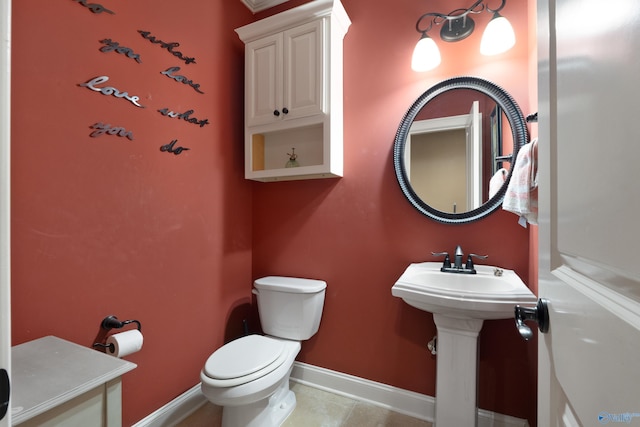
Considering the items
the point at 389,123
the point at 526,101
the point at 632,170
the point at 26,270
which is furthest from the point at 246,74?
the point at 632,170

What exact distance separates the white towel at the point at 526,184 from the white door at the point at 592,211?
0.55 meters

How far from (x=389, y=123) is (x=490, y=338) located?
4.39 feet

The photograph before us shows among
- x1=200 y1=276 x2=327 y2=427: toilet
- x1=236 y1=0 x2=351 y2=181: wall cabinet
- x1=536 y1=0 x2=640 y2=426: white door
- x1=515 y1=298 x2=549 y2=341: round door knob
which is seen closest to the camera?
x1=536 y1=0 x2=640 y2=426: white door

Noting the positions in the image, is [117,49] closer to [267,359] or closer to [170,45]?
[170,45]

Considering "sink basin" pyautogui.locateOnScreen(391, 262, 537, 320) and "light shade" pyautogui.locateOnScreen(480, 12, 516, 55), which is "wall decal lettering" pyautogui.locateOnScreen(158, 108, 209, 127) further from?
"light shade" pyautogui.locateOnScreen(480, 12, 516, 55)

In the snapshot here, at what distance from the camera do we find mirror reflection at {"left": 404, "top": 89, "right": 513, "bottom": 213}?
147 centimetres

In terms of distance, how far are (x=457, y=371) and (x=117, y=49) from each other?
218 centimetres

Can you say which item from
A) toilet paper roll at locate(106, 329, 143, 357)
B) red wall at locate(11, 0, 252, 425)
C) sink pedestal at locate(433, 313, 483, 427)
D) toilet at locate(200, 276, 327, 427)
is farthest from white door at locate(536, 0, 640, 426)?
red wall at locate(11, 0, 252, 425)

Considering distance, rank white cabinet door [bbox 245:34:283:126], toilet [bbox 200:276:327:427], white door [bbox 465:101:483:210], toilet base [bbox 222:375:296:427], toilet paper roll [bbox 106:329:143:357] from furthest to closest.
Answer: white cabinet door [bbox 245:34:283:126], white door [bbox 465:101:483:210], toilet base [bbox 222:375:296:427], toilet [bbox 200:276:327:427], toilet paper roll [bbox 106:329:143:357]

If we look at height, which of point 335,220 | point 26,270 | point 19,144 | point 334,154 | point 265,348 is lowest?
point 265,348

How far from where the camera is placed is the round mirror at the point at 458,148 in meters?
1.45

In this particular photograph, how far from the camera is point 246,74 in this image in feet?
6.14

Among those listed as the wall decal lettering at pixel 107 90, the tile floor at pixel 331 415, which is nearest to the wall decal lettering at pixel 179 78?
the wall decal lettering at pixel 107 90

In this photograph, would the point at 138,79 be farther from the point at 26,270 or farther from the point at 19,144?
the point at 26,270
